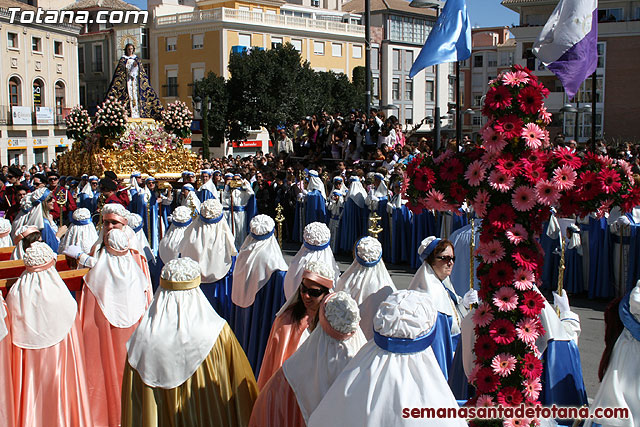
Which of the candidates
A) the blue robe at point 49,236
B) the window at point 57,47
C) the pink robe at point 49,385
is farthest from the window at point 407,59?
the pink robe at point 49,385

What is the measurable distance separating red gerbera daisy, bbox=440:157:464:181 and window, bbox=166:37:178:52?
4811 cm

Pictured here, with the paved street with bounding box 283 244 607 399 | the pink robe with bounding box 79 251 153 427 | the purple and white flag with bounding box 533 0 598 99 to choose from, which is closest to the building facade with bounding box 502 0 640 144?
the paved street with bounding box 283 244 607 399

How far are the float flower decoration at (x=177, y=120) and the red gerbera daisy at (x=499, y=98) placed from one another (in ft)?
45.1

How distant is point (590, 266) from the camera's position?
10555 millimetres

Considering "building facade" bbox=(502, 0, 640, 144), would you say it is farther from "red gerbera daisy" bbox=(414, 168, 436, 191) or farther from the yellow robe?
the yellow robe

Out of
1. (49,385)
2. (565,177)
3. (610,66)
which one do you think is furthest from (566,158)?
(610,66)

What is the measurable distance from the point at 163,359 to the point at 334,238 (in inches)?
415

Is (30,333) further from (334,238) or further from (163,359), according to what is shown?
(334,238)

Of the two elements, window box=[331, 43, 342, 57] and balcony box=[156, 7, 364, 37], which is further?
window box=[331, 43, 342, 57]

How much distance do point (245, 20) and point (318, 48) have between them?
6155 millimetres

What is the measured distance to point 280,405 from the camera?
394 cm

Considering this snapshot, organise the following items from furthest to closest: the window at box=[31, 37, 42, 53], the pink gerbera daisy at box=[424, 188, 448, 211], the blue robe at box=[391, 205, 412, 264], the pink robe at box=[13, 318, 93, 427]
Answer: the window at box=[31, 37, 42, 53], the blue robe at box=[391, 205, 412, 264], the pink robe at box=[13, 318, 93, 427], the pink gerbera daisy at box=[424, 188, 448, 211]

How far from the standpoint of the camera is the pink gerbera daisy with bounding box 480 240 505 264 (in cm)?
406

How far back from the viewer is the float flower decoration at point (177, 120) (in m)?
17.0
